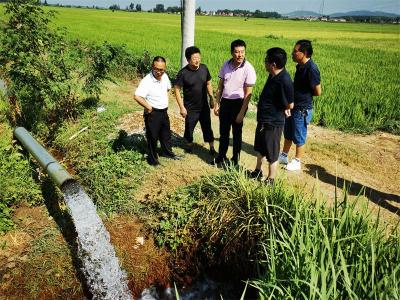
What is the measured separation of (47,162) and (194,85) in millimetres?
2192

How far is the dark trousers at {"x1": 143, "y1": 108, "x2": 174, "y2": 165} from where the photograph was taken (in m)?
4.82

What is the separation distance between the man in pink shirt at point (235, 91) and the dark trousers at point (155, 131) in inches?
31.0

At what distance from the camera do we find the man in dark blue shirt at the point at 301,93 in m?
4.59

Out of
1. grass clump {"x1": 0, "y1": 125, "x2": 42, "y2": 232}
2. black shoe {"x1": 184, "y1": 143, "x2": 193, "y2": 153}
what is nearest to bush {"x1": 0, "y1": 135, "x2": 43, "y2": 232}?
grass clump {"x1": 0, "y1": 125, "x2": 42, "y2": 232}

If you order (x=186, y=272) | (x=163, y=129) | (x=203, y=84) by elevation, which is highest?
(x=203, y=84)

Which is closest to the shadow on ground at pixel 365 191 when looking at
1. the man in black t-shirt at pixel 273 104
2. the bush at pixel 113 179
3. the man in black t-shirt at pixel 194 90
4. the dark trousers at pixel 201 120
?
the man in black t-shirt at pixel 273 104

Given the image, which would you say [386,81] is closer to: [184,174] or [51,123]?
[184,174]

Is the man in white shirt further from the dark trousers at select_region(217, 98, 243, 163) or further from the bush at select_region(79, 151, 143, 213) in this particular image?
the dark trousers at select_region(217, 98, 243, 163)

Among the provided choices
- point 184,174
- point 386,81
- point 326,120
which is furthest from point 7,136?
point 386,81

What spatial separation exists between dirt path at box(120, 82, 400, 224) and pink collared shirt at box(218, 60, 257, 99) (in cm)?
102

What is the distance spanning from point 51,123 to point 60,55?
52.2 inches

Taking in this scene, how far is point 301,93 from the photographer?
4.85 metres

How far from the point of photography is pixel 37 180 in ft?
16.5

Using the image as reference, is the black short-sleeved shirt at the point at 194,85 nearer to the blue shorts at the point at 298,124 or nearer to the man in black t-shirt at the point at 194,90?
the man in black t-shirt at the point at 194,90
